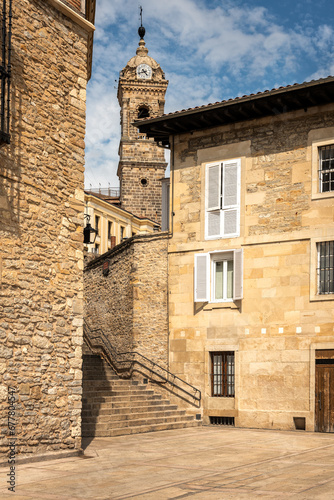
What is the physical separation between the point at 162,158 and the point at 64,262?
46.1 m

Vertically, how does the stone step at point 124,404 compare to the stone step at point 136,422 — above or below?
above

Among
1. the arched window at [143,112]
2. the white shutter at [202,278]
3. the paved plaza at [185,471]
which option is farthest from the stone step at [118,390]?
the arched window at [143,112]

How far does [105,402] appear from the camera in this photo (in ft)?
52.7

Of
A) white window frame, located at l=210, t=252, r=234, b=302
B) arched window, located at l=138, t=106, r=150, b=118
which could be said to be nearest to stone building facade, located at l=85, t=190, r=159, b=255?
arched window, located at l=138, t=106, r=150, b=118

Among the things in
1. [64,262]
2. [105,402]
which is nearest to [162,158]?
[105,402]

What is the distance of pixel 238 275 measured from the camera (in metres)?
17.9

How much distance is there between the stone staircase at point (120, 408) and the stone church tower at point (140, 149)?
37093 mm

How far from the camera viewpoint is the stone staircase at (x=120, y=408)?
14925mm

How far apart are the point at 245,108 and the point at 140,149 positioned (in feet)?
129

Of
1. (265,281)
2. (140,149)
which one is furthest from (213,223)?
(140,149)

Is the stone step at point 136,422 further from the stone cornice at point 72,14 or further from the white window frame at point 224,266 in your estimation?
the stone cornice at point 72,14

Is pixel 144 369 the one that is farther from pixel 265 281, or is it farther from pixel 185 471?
pixel 185 471

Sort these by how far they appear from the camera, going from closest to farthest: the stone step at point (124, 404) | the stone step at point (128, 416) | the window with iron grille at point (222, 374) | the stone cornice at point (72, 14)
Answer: the stone cornice at point (72, 14) < the stone step at point (128, 416) < the stone step at point (124, 404) < the window with iron grille at point (222, 374)

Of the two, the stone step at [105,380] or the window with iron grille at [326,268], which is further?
the stone step at [105,380]
